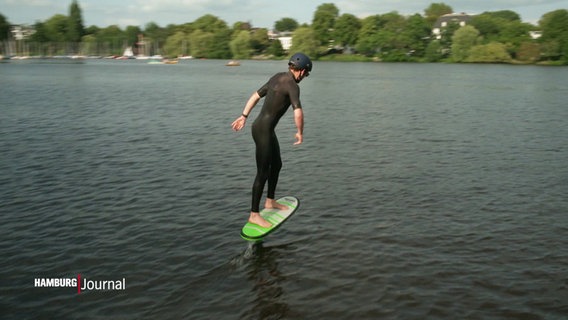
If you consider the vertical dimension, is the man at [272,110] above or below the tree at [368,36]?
below

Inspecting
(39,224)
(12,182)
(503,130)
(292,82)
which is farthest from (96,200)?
(503,130)

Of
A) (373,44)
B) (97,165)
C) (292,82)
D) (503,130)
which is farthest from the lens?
(373,44)

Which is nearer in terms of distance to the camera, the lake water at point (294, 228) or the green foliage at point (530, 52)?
the lake water at point (294, 228)

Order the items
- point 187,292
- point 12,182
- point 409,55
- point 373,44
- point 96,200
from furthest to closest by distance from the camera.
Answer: point 373,44 < point 409,55 < point 12,182 < point 96,200 < point 187,292

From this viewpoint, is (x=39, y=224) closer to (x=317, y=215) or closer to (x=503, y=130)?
(x=317, y=215)

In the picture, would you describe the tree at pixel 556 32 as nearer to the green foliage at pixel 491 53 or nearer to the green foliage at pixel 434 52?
the green foliage at pixel 491 53

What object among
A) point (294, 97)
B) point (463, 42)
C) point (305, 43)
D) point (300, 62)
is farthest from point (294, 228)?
point (305, 43)

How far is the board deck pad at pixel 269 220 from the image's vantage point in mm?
9586

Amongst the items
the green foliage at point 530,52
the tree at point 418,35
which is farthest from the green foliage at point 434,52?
the green foliage at point 530,52

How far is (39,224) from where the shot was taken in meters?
11.5

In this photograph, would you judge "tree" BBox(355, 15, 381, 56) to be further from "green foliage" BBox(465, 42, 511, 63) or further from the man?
the man

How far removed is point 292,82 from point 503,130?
2336cm

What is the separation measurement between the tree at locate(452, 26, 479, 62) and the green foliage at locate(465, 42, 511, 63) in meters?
4.48

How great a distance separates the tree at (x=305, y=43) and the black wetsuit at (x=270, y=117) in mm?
177402
